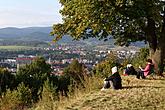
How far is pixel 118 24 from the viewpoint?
23.7m

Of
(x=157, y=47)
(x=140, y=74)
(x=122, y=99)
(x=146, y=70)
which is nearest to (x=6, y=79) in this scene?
(x=157, y=47)

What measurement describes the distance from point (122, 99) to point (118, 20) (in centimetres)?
848

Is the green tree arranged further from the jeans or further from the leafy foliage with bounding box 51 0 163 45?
the jeans

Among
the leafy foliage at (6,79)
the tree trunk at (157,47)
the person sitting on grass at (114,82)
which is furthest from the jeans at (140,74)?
the leafy foliage at (6,79)

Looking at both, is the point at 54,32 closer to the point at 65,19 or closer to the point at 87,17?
the point at 65,19

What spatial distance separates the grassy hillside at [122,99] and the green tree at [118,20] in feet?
16.4

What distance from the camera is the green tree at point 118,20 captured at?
2252 centimetres

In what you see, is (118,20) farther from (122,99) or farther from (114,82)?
(122,99)

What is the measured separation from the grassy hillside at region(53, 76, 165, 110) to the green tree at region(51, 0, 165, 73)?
4.99 m

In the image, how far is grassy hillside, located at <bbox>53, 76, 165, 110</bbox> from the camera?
1464 centimetres

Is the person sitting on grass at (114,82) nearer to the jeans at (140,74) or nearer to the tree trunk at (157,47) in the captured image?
the jeans at (140,74)

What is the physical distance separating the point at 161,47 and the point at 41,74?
5497 cm

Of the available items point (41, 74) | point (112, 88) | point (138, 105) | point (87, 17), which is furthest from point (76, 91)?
point (41, 74)

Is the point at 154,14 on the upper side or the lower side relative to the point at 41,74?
upper
